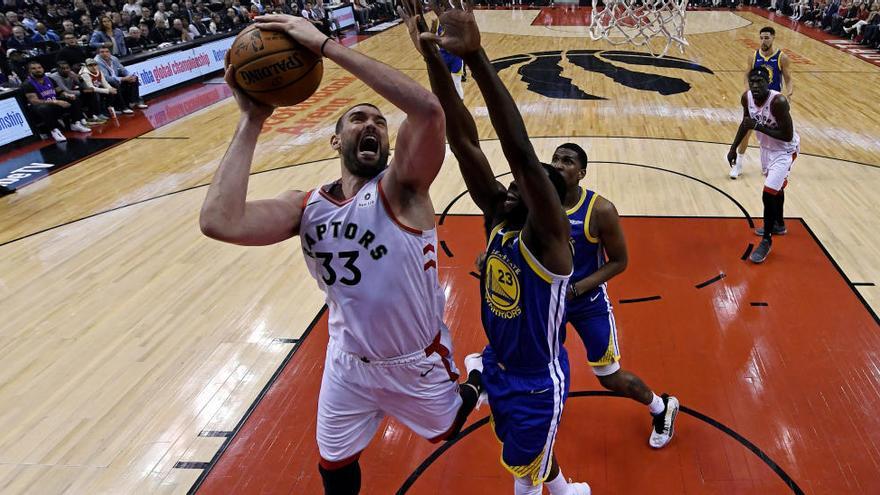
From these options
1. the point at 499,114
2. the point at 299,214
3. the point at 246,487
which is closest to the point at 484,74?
the point at 499,114

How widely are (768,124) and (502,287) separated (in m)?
4.78

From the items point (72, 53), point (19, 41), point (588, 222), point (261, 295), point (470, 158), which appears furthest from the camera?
point (19, 41)

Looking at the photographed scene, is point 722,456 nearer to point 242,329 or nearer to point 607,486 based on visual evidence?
point 607,486

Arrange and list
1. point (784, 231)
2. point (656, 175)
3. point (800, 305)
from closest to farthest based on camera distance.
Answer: point (800, 305)
point (784, 231)
point (656, 175)

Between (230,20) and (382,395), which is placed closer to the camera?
(382,395)

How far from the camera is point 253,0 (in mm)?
21438

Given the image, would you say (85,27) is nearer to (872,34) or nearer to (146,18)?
(146,18)

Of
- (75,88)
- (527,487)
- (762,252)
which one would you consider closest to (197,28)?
(75,88)

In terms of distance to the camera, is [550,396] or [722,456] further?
[722,456]

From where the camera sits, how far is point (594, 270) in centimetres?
358

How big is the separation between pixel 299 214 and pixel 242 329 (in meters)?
3.00

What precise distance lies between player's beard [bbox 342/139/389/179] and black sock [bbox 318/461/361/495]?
Answer: 1.33 meters

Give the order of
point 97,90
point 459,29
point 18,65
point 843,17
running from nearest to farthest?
point 459,29 < point 18,65 < point 97,90 < point 843,17

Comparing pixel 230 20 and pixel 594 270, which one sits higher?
pixel 230 20
